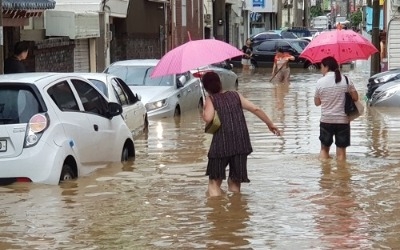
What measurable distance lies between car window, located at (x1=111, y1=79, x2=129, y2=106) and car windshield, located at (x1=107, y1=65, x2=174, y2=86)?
5.06m

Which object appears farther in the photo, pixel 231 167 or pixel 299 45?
pixel 299 45

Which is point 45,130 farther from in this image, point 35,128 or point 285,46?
point 285,46

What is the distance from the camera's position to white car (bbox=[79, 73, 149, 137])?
15812mm

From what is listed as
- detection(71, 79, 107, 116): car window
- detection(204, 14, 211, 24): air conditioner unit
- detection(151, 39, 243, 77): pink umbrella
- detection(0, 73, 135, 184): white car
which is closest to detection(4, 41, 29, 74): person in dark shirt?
detection(71, 79, 107, 116): car window

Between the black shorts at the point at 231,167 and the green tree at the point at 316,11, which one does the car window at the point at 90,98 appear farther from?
the green tree at the point at 316,11

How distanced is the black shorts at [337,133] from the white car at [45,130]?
3197 mm

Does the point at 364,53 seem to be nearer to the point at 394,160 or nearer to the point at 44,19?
the point at 394,160

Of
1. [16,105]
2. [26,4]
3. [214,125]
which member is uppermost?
[26,4]

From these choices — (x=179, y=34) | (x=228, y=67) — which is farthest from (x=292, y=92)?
(x=179, y=34)

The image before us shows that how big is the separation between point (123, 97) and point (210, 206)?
6.76 meters

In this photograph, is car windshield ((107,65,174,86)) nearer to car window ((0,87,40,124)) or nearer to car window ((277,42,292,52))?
car window ((0,87,40,124))

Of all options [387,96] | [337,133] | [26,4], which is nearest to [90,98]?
[337,133]

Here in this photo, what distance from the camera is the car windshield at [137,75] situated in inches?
856

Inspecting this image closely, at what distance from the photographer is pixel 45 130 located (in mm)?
10516
